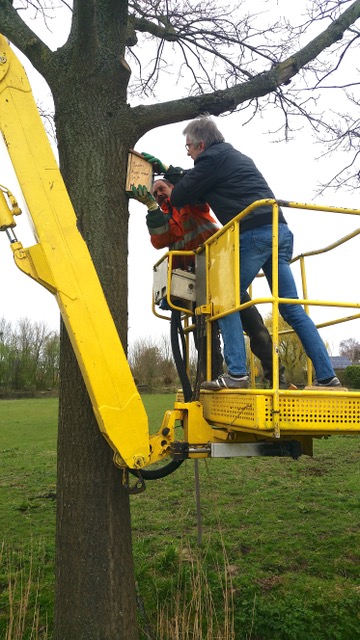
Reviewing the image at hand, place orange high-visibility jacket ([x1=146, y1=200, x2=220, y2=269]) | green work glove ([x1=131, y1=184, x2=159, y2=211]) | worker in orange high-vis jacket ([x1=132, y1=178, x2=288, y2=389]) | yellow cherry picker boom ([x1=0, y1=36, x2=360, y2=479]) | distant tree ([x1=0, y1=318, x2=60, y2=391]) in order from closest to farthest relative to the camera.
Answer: yellow cherry picker boom ([x1=0, y1=36, x2=360, y2=479])
green work glove ([x1=131, y1=184, x2=159, y2=211])
worker in orange high-vis jacket ([x1=132, y1=178, x2=288, y2=389])
orange high-visibility jacket ([x1=146, y1=200, x2=220, y2=269])
distant tree ([x1=0, y1=318, x2=60, y2=391])

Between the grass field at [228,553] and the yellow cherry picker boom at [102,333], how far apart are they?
46.1 inches

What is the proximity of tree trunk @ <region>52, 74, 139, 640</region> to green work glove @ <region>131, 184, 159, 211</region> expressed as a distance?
0.36 feet

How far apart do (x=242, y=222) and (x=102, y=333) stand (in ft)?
4.43

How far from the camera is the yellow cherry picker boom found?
3.16 meters

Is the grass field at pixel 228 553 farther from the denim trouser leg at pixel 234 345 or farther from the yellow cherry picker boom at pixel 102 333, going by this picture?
the denim trouser leg at pixel 234 345

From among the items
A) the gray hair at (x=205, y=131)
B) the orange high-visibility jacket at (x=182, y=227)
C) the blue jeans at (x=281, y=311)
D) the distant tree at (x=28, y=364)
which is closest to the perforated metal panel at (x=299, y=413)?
the blue jeans at (x=281, y=311)

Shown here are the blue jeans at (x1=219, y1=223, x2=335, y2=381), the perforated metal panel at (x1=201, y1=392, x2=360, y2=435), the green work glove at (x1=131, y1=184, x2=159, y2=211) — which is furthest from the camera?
the green work glove at (x1=131, y1=184, x2=159, y2=211)

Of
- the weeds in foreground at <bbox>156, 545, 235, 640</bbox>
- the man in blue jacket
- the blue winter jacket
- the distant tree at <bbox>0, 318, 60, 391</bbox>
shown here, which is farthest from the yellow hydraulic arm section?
the distant tree at <bbox>0, 318, 60, 391</bbox>

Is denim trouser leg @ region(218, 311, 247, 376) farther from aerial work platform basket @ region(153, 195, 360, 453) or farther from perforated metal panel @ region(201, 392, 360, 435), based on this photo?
perforated metal panel @ region(201, 392, 360, 435)

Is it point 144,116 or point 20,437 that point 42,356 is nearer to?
point 20,437

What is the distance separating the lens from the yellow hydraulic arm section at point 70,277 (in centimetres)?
324

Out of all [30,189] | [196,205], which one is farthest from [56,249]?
[196,205]

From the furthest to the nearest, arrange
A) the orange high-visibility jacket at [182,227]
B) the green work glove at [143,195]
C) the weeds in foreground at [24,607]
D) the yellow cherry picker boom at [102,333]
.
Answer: the orange high-visibility jacket at [182,227] → the green work glove at [143,195] → the weeds in foreground at [24,607] → the yellow cherry picker boom at [102,333]

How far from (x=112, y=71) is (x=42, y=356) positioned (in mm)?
49216
